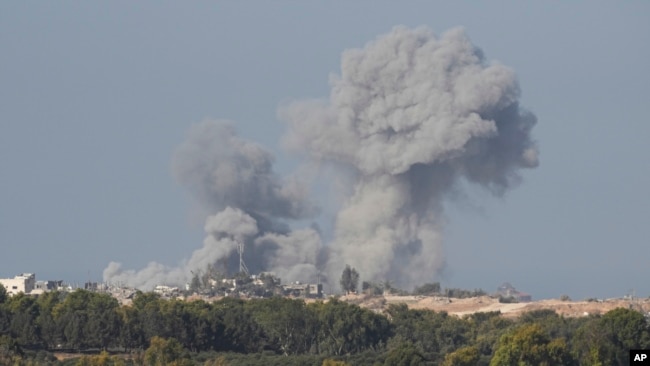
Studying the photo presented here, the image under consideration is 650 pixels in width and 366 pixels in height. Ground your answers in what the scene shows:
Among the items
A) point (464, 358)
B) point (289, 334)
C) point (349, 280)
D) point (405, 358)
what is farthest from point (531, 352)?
point (349, 280)

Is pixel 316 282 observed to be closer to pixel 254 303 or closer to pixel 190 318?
pixel 254 303

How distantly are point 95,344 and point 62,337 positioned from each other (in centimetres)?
181

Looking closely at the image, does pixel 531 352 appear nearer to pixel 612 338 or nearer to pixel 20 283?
pixel 612 338

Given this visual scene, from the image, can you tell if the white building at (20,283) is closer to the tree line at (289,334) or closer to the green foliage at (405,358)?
the tree line at (289,334)

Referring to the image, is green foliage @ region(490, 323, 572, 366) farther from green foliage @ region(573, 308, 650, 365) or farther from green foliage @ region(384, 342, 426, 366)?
green foliage @ region(384, 342, 426, 366)

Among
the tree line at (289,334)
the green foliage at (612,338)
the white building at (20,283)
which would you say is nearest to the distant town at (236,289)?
the white building at (20,283)

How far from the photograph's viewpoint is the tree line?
204ft

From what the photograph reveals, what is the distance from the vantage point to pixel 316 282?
380ft

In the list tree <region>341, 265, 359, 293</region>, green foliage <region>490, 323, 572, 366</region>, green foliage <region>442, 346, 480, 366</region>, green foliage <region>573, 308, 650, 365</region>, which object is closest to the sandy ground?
tree <region>341, 265, 359, 293</region>

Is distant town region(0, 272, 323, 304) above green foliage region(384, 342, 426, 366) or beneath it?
above

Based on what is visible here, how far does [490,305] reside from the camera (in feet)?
336

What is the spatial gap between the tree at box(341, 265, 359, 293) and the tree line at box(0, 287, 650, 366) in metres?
19.5

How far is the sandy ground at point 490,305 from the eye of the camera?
307 feet

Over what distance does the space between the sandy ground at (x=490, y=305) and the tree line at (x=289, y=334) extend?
6.03 metres
